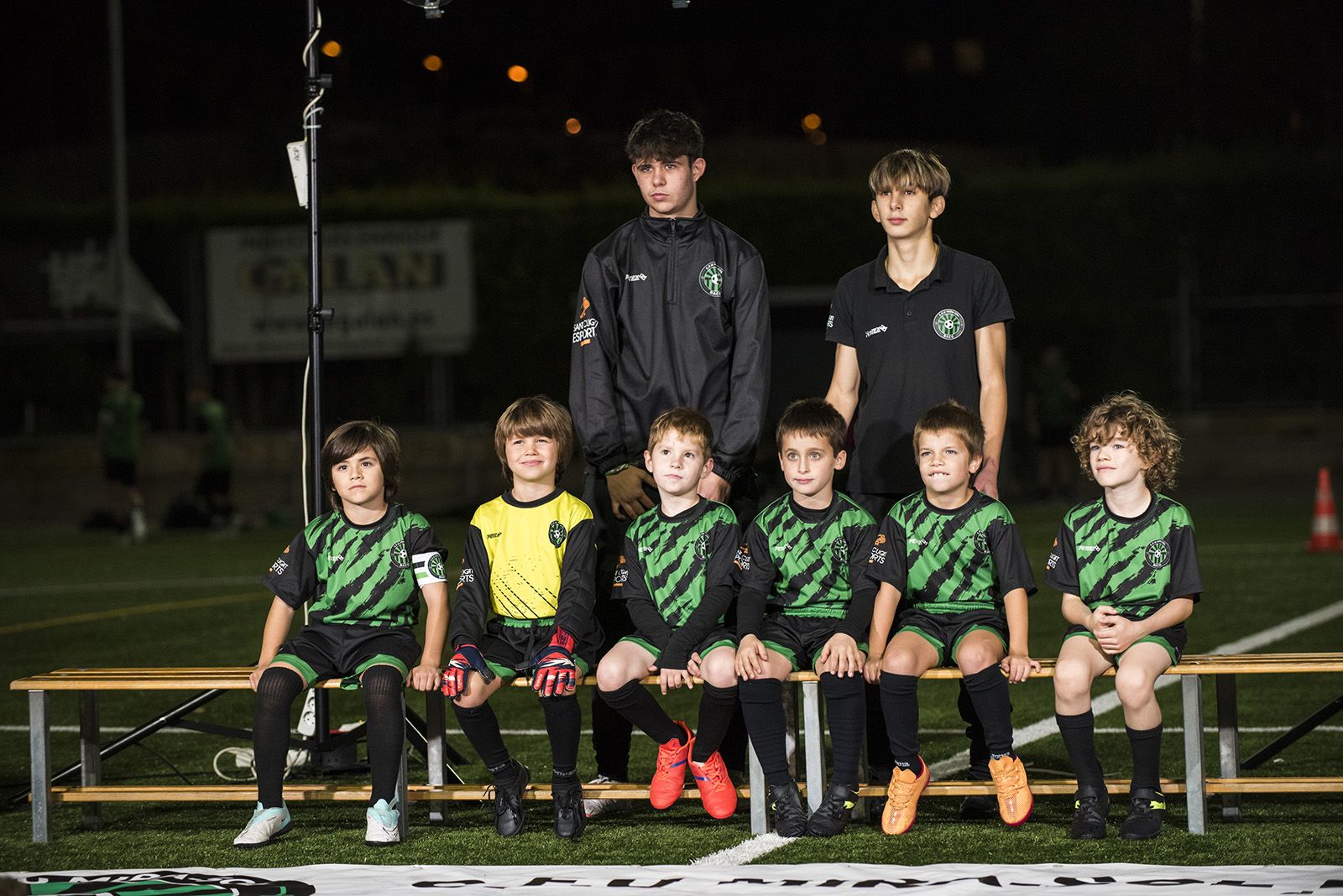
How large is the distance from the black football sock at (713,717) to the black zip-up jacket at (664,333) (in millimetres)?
745

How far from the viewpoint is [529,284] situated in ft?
87.7

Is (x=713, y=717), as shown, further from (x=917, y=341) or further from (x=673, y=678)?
(x=917, y=341)

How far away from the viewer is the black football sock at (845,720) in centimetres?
472

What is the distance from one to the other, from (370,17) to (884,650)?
25.7 metres

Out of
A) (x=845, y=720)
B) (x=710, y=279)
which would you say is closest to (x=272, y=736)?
(x=845, y=720)

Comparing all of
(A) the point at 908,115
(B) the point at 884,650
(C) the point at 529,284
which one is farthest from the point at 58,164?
(B) the point at 884,650

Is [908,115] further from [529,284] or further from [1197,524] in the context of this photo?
[1197,524]

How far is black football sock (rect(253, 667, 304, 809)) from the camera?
4.79m

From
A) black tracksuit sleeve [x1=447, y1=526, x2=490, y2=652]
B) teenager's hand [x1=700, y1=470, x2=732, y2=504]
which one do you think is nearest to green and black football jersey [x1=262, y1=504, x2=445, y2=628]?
black tracksuit sleeve [x1=447, y1=526, x2=490, y2=652]

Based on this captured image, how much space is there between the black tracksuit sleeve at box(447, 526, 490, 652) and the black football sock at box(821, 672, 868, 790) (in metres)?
1.03

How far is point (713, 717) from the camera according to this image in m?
4.80

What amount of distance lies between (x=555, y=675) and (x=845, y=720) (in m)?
0.82

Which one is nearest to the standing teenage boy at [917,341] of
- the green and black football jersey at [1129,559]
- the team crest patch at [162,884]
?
the green and black football jersey at [1129,559]

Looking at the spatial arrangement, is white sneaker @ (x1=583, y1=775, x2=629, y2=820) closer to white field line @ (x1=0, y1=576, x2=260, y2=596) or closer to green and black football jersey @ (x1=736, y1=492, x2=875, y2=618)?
green and black football jersey @ (x1=736, y1=492, x2=875, y2=618)
